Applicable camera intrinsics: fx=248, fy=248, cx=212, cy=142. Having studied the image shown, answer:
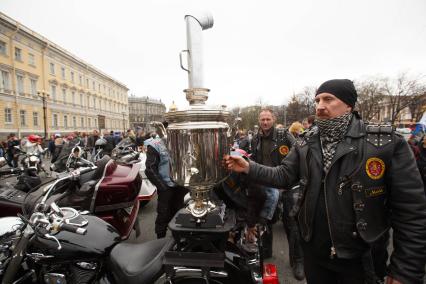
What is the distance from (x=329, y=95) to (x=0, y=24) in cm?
3791

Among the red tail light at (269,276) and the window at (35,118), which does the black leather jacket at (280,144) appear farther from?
the window at (35,118)

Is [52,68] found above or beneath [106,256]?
above

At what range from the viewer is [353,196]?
1.31m

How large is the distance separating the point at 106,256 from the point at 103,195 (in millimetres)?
1376

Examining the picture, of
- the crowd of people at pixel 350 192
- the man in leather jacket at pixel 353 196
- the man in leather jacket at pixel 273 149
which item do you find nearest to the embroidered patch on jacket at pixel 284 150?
the man in leather jacket at pixel 273 149

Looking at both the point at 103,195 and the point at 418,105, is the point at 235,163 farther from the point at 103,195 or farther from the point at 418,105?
the point at 418,105

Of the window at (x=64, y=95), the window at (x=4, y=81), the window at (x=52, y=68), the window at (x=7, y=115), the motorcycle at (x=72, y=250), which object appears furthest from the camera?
the window at (x=64, y=95)

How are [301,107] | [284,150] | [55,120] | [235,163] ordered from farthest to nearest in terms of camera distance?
[301,107] → [55,120] → [284,150] → [235,163]

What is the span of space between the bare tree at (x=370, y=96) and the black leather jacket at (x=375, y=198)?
4110cm

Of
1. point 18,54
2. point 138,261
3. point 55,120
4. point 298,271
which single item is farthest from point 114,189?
point 55,120

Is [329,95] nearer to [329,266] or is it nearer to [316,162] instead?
[316,162]

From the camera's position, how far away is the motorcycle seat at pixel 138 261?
1486 millimetres

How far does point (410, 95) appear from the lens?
35.7 m

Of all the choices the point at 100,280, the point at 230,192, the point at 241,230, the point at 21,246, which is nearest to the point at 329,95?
the point at 230,192
